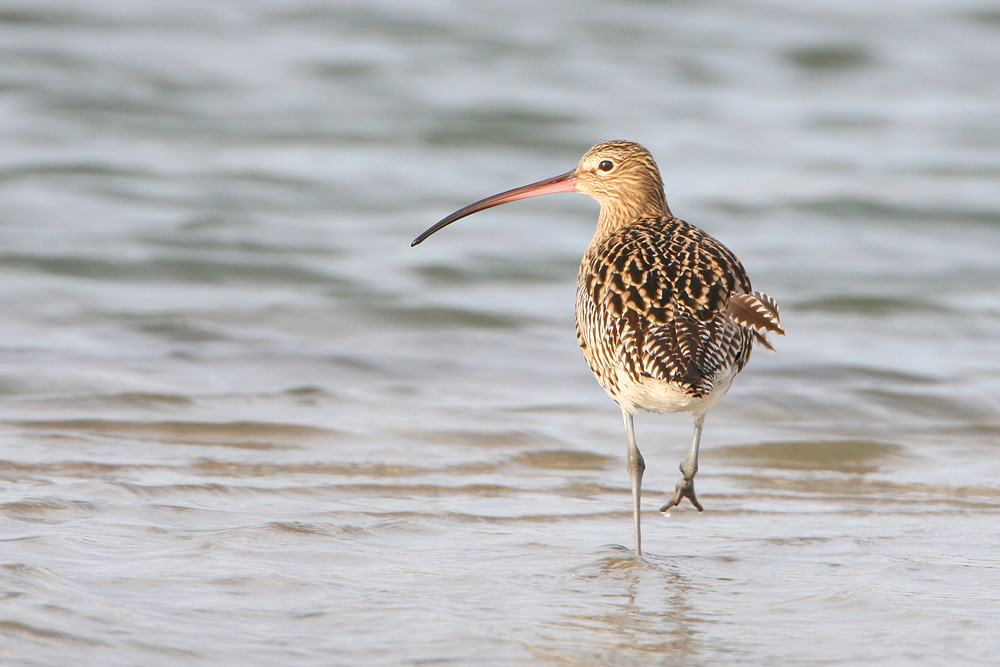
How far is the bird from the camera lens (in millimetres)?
5742

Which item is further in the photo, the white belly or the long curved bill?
the long curved bill

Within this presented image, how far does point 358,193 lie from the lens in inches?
590

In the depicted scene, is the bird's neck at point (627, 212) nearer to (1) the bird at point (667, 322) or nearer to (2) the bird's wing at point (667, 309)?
(1) the bird at point (667, 322)

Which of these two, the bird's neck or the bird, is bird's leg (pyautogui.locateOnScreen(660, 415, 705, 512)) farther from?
the bird's neck

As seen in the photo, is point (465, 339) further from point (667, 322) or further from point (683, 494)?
point (667, 322)

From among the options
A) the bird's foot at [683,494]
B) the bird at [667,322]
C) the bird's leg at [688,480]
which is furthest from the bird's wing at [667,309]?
the bird's foot at [683,494]

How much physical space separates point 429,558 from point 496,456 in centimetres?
206

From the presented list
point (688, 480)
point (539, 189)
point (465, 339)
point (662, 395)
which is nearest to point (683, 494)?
point (688, 480)

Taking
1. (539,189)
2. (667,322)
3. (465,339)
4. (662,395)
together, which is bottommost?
(465,339)

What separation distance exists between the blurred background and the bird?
2.23 feet

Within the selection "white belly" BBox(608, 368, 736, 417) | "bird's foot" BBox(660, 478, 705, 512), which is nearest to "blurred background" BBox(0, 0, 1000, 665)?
"bird's foot" BBox(660, 478, 705, 512)

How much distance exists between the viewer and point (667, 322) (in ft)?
19.2

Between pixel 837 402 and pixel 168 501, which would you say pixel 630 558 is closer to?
pixel 168 501

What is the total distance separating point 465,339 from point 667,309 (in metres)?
4.96
